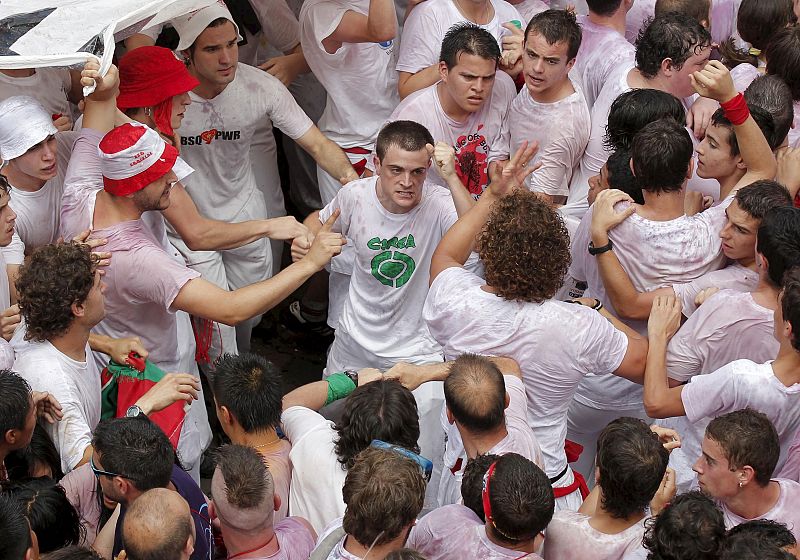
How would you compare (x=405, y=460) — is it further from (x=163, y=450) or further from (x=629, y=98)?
(x=629, y=98)

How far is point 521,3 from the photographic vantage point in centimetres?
652

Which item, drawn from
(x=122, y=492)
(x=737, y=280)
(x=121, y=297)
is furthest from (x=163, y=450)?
(x=737, y=280)

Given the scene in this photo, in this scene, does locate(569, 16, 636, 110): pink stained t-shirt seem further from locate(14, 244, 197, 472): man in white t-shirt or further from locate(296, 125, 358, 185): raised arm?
locate(14, 244, 197, 472): man in white t-shirt

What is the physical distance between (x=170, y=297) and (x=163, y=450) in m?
1.05

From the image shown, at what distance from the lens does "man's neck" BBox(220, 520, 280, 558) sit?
Answer: 319cm

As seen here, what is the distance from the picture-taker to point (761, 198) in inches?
159

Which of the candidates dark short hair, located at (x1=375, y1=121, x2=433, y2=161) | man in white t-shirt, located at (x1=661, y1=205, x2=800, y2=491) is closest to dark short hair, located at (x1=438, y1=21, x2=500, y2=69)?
dark short hair, located at (x1=375, y1=121, x2=433, y2=161)

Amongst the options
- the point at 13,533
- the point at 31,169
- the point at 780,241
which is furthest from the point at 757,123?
the point at 13,533

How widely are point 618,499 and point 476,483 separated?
449 mm

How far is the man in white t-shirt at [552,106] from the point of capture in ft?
17.2

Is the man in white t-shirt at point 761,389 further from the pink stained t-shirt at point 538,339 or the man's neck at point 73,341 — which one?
the man's neck at point 73,341

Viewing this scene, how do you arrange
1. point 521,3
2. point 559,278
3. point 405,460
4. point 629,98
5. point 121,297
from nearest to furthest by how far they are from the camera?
1. point 405,460
2. point 559,278
3. point 121,297
4. point 629,98
5. point 521,3

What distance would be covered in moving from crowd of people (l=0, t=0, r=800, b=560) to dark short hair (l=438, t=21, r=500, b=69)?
32 mm

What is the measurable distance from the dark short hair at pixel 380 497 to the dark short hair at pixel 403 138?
76.6 inches
